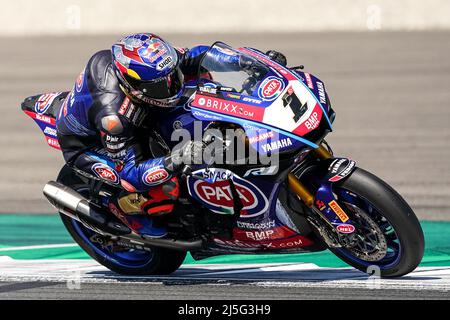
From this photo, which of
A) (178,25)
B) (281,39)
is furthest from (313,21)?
(178,25)

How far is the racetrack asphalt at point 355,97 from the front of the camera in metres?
9.59

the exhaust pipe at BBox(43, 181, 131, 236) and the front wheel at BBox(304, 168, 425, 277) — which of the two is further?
the exhaust pipe at BBox(43, 181, 131, 236)

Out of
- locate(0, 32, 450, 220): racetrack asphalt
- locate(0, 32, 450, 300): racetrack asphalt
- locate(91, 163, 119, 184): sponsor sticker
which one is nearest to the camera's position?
locate(0, 32, 450, 300): racetrack asphalt

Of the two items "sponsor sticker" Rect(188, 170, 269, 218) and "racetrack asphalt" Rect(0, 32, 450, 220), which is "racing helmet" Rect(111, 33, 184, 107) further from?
"racetrack asphalt" Rect(0, 32, 450, 220)

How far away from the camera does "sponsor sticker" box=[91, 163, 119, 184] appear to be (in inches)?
239

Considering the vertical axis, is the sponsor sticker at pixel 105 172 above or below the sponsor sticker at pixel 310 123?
below

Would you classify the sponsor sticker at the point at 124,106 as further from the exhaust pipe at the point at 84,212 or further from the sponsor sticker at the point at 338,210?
the sponsor sticker at the point at 338,210

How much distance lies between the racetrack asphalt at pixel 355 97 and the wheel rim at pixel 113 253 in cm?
231

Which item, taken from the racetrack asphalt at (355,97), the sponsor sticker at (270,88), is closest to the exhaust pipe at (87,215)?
the sponsor sticker at (270,88)

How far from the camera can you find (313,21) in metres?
15.4

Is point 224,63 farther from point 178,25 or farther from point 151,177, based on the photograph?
point 178,25

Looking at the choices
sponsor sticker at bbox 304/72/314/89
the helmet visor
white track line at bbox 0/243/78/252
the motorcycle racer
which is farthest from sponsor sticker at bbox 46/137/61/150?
sponsor sticker at bbox 304/72/314/89
